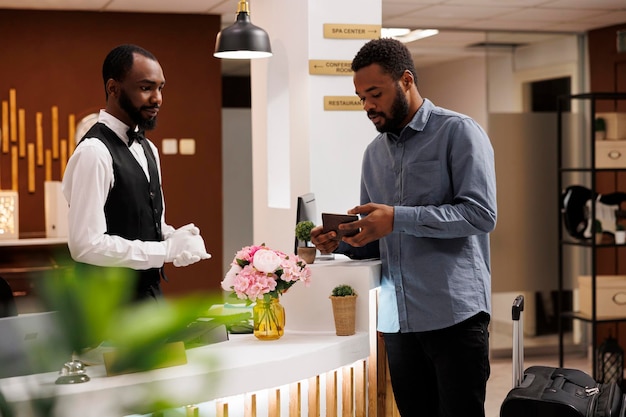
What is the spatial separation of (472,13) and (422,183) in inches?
179

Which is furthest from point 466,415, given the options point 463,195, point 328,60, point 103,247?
point 328,60

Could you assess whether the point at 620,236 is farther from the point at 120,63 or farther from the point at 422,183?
the point at 120,63

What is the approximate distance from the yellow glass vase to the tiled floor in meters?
2.87

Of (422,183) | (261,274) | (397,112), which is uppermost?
(397,112)

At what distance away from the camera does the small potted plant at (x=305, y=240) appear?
10.0ft

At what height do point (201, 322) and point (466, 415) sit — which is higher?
point (201, 322)

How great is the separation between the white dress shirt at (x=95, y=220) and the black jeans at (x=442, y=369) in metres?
0.84

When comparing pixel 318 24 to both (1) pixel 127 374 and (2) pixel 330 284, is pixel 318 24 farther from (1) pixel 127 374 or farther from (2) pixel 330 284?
(1) pixel 127 374

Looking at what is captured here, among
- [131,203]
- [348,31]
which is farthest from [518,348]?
[348,31]

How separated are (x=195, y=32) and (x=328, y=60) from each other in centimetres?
331

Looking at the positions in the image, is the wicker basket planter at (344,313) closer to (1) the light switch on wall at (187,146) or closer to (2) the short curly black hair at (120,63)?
(2) the short curly black hair at (120,63)

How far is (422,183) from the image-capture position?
2.67 metres

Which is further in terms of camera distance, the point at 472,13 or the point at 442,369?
the point at 472,13

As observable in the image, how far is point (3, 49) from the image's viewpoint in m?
6.93
